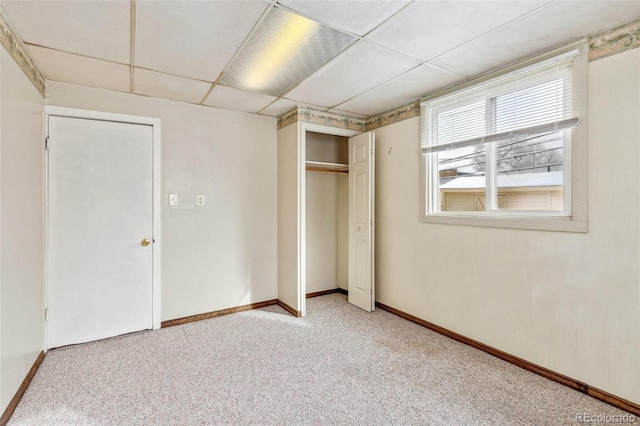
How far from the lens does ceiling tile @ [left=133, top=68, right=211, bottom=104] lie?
2.51m

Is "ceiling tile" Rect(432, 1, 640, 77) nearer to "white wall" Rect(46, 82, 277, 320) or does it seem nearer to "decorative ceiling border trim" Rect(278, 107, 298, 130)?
"decorative ceiling border trim" Rect(278, 107, 298, 130)

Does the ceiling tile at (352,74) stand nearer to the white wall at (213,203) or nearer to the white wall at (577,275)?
the white wall at (213,203)

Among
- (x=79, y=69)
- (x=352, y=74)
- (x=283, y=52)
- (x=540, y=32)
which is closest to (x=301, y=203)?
(x=352, y=74)

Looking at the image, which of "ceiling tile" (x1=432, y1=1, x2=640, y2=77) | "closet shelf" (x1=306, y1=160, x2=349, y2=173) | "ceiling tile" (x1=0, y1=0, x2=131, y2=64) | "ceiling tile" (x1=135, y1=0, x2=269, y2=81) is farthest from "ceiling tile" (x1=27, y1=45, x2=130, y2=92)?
"ceiling tile" (x1=432, y1=1, x2=640, y2=77)

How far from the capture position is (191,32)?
1879mm

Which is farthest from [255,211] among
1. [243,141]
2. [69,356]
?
[69,356]

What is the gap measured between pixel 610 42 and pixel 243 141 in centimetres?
315

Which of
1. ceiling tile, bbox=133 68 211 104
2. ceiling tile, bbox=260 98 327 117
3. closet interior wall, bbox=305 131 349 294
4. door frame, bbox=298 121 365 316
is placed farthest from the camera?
closet interior wall, bbox=305 131 349 294

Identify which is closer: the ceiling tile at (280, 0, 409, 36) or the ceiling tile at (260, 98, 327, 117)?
the ceiling tile at (280, 0, 409, 36)

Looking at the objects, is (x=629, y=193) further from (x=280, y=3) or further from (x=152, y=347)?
(x=152, y=347)

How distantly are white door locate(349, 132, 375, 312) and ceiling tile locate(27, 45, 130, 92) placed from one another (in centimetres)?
237

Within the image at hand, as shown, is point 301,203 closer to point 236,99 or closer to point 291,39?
point 236,99

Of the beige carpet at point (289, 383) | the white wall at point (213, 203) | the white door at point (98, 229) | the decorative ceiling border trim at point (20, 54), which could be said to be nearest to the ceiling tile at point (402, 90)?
the white wall at point (213, 203)

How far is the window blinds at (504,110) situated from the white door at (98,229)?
9.23 ft
